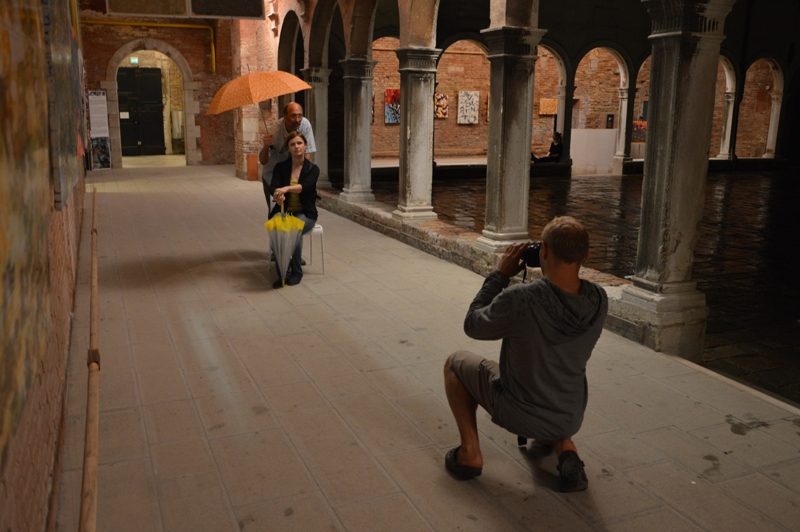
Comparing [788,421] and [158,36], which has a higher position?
[158,36]

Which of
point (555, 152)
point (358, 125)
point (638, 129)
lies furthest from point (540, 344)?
point (638, 129)

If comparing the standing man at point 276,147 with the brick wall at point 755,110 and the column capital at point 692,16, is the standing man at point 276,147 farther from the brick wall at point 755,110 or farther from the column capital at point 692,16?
the brick wall at point 755,110

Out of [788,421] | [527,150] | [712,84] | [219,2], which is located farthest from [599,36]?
[788,421]

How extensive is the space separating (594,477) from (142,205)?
9468 millimetres

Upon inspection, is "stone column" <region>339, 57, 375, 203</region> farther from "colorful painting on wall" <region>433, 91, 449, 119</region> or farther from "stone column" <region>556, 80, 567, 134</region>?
"colorful painting on wall" <region>433, 91, 449, 119</region>

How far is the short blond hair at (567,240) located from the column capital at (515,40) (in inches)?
155

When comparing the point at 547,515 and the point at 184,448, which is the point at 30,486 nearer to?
the point at 184,448

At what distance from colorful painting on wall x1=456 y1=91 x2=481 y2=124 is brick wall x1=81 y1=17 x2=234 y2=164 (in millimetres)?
7460

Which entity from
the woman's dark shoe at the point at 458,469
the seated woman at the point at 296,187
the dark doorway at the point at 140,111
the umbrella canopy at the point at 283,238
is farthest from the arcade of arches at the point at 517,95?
the dark doorway at the point at 140,111

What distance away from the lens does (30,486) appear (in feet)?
6.18

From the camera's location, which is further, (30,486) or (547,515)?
(547,515)

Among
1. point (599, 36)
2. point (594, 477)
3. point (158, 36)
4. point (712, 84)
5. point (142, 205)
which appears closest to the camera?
point (594, 477)

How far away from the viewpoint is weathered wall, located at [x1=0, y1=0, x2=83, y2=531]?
1423 mm

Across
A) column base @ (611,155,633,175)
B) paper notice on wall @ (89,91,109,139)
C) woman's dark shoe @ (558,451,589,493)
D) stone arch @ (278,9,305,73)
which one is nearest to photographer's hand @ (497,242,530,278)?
woman's dark shoe @ (558,451,589,493)
